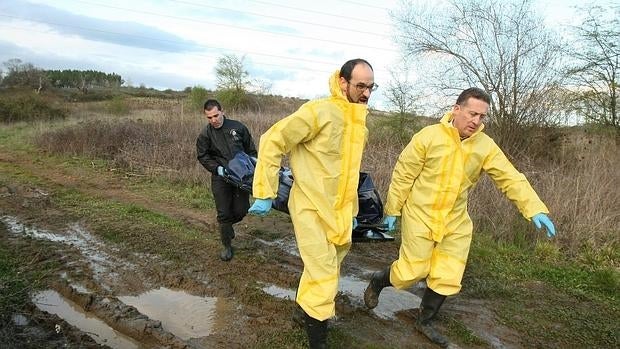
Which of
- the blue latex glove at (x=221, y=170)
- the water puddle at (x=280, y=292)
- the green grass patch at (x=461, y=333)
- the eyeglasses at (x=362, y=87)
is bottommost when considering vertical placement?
the water puddle at (x=280, y=292)

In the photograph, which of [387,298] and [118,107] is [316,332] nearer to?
[387,298]

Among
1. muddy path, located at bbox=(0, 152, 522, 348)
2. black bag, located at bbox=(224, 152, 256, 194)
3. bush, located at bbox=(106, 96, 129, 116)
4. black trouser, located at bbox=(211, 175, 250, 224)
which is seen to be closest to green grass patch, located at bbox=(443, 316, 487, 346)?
muddy path, located at bbox=(0, 152, 522, 348)

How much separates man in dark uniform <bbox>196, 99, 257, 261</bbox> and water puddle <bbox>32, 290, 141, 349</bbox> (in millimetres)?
1753

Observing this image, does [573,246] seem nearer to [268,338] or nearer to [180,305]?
[268,338]

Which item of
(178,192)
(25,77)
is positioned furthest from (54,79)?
(178,192)

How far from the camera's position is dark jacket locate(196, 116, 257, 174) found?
5.45 meters

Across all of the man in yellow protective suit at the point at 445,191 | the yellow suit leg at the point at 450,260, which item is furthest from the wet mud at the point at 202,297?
the man in yellow protective suit at the point at 445,191

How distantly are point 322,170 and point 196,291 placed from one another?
2272mm

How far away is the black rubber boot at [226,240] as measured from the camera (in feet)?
18.6

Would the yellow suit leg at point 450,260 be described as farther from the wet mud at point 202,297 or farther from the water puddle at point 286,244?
the water puddle at point 286,244

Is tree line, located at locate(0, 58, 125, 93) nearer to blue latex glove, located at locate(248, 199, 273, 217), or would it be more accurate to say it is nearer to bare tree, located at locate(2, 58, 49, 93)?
bare tree, located at locate(2, 58, 49, 93)

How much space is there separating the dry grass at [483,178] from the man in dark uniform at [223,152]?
3.73 meters

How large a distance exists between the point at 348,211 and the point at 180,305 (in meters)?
2.08

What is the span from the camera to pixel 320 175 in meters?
3.29
